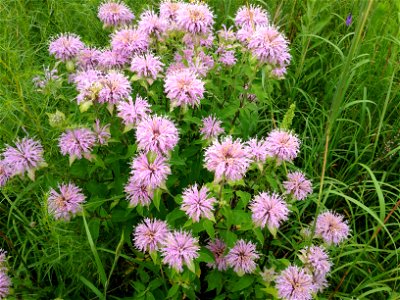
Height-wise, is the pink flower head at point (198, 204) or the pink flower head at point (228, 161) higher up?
the pink flower head at point (228, 161)

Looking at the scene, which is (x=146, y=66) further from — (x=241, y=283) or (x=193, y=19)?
(x=241, y=283)

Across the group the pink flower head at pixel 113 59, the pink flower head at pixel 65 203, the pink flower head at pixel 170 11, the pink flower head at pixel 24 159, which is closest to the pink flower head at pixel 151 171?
the pink flower head at pixel 65 203

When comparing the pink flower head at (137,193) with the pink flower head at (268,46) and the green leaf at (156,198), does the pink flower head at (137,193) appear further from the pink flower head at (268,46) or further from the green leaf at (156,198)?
the pink flower head at (268,46)

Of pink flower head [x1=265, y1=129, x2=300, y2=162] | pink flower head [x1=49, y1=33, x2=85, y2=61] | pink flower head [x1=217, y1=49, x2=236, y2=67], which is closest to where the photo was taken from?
pink flower head [x1=265, y1=129, x2=300, y2=162]

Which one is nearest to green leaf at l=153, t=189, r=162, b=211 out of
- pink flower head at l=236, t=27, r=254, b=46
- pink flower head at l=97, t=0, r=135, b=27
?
pink flower head at l=236, t=27, r=254, b=46

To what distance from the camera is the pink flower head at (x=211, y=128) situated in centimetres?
185

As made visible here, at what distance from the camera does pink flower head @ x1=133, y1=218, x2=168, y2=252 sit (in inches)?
65.7

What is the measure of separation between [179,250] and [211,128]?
0.57 m

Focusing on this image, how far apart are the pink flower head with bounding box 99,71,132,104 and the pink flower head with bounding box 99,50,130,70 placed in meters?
0.24

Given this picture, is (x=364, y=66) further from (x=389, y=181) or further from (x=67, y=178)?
(x=67, y=178)

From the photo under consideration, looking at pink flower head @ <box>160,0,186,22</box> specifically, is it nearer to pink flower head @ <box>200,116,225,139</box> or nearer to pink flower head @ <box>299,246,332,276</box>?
pink flower head @ <box>200,116,225,139</box>

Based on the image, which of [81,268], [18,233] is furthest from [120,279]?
[18,233]

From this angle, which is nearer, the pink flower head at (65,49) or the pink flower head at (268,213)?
the pink flower head at (268,213)

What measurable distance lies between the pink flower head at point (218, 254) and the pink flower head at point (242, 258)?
0.04 metres
